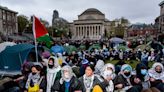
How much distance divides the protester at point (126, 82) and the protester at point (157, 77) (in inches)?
17.8

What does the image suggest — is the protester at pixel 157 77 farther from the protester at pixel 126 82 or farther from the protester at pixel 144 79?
the protester at pixel 126 82

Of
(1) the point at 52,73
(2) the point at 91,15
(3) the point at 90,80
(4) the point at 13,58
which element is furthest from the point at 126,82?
(2) the point at 91,15

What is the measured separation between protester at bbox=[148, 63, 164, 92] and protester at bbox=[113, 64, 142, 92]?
0.45 meters

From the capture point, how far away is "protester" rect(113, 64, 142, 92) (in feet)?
27.2

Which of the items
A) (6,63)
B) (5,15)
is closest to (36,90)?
(6,63)

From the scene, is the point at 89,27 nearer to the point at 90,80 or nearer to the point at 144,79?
the point at 144,79

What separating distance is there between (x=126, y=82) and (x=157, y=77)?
2.83 ft

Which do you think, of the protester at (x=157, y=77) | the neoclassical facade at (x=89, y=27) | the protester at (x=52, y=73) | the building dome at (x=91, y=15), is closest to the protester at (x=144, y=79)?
the protester at (x=157, y=77)

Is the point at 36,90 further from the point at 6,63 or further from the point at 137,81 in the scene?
the point at 6,63

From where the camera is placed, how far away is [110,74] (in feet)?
27.0

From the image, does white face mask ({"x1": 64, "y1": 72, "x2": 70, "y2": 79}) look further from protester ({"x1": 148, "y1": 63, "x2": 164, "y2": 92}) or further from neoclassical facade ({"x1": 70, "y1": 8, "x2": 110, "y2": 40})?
neoclassical facade ({"x1": 70, "y1": 8, "x2": 110, "y2": 40})

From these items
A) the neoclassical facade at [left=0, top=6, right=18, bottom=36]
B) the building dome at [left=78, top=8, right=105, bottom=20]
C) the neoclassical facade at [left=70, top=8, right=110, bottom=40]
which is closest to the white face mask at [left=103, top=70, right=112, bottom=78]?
the neoclassical facade at [left=0, top=6, right=18, bottom=36]

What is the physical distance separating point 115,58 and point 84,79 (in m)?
24.8

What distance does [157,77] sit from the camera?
8.98m
